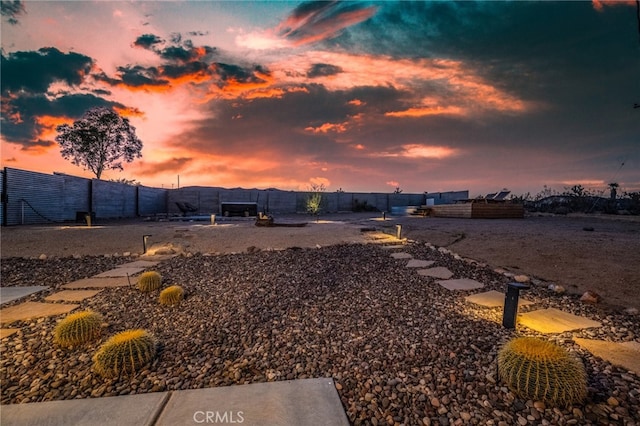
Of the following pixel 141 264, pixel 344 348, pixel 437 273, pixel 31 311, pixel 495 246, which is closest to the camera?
pixel 344 348

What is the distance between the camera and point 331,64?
29.8 ft

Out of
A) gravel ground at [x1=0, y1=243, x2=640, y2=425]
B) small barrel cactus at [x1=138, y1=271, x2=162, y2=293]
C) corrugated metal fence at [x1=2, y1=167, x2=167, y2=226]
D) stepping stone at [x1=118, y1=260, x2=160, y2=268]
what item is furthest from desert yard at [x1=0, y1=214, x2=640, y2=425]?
corrugated metal fence at [x1=2, y1=167, x2=167, y2=226]

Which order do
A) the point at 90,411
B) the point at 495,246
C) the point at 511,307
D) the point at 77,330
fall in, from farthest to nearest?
the point at 495,246 < the point at 511,307 < the point at 77,330 < the point at 90,411

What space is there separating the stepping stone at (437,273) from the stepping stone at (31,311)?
483 cm

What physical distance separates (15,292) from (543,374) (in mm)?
5911

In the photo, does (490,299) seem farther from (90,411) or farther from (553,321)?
(90,411)

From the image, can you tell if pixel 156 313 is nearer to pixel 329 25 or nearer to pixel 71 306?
pixel 71 306

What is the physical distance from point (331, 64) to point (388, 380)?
30.9 ft

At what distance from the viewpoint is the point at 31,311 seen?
A: 3127mm

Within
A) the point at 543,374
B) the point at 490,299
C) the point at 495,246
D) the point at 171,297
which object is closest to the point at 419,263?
the point at 490,299

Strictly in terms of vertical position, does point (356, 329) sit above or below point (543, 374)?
below

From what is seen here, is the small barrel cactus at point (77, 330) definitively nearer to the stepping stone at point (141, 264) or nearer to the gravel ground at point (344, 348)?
the gravel ground at point (344, 348)

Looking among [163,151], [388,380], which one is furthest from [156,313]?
[163,151]

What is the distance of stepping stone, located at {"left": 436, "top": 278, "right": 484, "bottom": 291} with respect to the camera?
3.85m
